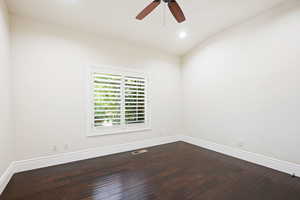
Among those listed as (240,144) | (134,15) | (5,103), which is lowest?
(240,144)

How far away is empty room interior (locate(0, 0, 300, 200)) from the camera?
228 centimetres

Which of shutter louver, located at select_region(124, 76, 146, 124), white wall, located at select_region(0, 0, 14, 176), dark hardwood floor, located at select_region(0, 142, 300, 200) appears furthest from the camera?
shutter louver, located at select_region(124, 76, 146, 124)

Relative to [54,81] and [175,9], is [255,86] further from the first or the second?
[54,81]

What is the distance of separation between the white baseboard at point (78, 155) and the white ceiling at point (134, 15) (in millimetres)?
2821

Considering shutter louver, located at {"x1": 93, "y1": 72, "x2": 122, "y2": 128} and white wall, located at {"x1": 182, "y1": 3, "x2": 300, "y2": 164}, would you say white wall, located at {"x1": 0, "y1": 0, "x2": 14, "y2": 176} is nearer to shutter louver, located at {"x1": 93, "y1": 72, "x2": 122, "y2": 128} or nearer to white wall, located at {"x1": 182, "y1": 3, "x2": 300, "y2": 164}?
shutter louver, located at {"x1": 93, "y1": 72, "x2": 122, "y2": 128}

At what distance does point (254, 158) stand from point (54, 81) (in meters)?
4.59

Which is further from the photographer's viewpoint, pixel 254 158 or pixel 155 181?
pixel 254 158

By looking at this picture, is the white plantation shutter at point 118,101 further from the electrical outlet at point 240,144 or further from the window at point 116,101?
the electrical outlet at point 240,144

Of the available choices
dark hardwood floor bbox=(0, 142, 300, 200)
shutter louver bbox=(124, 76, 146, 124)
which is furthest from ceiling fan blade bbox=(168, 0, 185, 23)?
dark hardwood floor bbox=(0, 142, 300, 200)

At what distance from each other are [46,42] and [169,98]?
Answer: 3.48 m

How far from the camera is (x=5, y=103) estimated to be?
228cm

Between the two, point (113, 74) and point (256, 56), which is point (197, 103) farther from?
point (113, 74)

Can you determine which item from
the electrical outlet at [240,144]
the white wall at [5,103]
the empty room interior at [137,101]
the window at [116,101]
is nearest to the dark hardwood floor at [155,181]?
the empty room interior at [137,101]

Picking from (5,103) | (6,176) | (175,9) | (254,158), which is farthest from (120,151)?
(175,9)
